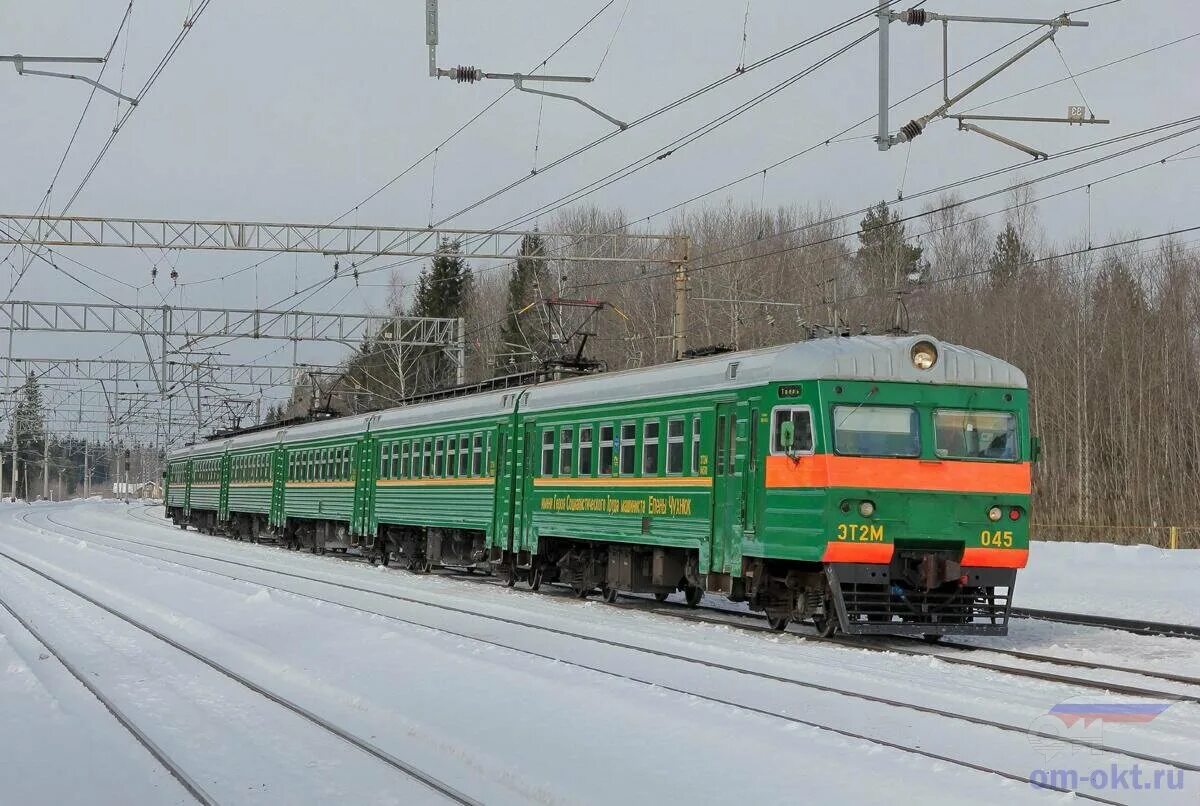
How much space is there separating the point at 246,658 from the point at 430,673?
98.7 inches

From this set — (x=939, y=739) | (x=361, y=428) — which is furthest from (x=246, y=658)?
(x=361, y=428)

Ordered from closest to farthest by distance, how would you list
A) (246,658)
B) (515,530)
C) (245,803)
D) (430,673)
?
1. (245,803)
2. (430,673)
3. (246,658)
4. (515,530)

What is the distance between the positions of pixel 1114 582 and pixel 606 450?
1167 centimetres

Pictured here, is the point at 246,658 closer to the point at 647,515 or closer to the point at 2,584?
the point at 647,515

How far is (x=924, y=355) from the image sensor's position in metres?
15.6

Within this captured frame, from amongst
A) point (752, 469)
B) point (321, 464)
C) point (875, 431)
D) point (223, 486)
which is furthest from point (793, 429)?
point (223, 486)

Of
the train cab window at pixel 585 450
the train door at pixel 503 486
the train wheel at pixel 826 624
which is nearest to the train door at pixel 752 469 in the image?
the train wheel at pixel 826 624

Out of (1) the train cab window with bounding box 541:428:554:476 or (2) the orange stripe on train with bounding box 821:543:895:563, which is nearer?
(2) the orange stripe on train with bounding box 821:543:895:563

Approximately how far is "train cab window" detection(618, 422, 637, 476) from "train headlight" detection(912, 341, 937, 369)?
461 cm

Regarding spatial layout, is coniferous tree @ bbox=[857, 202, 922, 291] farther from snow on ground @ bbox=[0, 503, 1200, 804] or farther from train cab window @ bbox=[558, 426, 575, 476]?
snow on ground @ bbox=[0, 503, 1200, 804]

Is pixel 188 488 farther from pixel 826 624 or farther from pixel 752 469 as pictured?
pixel 826 624

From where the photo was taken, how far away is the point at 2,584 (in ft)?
81.2

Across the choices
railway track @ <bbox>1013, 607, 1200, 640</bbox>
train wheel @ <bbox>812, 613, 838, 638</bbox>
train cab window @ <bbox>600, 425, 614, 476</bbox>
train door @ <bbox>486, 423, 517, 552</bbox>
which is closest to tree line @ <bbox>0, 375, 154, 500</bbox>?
train door @ <bbox>486, 423, 517, 552</bbox>

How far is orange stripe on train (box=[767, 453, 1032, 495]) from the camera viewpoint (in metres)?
15.0
